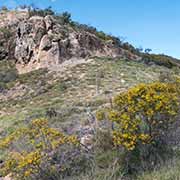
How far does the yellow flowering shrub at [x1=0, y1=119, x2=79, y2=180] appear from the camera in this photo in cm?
884

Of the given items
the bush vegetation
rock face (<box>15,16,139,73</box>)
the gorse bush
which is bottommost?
the bush vegetation

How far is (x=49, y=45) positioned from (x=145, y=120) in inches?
765

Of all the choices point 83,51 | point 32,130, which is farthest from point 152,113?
point 83,51

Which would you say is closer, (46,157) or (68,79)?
(46,157)

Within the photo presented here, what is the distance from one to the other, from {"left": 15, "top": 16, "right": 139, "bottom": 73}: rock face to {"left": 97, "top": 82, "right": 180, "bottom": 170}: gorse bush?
713 inches

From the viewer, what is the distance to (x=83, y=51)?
2877 cm

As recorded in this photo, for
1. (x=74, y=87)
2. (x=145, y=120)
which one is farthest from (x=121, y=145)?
(x=74, y=87)

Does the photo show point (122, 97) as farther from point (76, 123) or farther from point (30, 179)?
point (76, 123)

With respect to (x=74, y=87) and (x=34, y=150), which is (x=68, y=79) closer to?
(x=74, y=87)

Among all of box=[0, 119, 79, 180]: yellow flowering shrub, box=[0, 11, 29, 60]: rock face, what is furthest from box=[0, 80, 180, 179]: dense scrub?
box=[0, 11, 29, 60]: rock face

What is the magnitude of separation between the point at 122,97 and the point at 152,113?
769 millimetres

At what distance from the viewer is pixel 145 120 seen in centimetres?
924

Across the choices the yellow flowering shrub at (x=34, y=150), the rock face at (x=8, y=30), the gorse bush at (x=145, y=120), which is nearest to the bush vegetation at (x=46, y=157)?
the yellow flowering shrub at (x=34, y=150)

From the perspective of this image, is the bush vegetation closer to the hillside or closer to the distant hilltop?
the hillside
